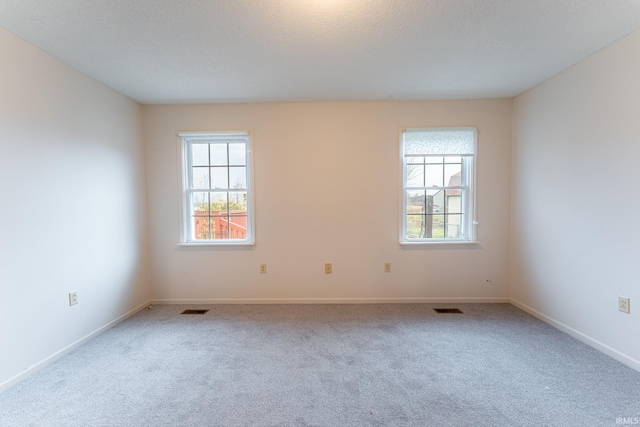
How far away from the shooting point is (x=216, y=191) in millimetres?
3232

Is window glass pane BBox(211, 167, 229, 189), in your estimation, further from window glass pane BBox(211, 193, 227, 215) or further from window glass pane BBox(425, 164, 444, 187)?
window glass pane BBox(425, 164, 444, 187)

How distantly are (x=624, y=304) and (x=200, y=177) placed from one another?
13.4ft

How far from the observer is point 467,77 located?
98.0 inches

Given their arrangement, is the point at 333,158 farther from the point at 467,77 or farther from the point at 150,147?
the point at 150,147

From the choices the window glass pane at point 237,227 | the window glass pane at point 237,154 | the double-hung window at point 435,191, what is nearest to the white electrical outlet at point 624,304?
the double-hung window at point 435,191

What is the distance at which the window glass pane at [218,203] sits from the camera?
3.26 meters

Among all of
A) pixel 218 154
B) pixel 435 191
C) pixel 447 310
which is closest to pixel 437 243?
pixel 435 191

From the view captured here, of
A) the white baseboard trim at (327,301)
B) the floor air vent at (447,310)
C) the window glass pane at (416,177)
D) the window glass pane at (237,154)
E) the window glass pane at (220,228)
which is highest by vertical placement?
the window glass pane at (237,154)

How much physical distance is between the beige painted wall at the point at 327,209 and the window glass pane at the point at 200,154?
7.8 inches

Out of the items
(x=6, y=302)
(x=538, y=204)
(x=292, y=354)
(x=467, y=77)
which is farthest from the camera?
(x=538, y=204)

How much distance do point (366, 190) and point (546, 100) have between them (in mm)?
1940

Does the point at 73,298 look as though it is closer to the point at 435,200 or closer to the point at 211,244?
the point at 211,244

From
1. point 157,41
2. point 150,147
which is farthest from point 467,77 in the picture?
point 150,147

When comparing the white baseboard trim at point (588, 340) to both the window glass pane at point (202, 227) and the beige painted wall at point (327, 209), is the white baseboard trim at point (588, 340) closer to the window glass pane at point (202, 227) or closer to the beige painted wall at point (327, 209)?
the beige painted wall at point (327, 209)
